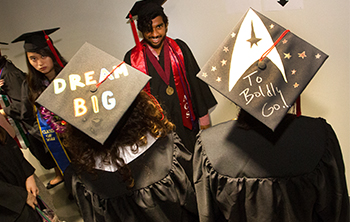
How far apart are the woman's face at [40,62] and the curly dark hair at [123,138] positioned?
3.61ft

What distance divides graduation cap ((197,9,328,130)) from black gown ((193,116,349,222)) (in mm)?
102

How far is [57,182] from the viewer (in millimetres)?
2742

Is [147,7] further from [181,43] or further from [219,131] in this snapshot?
[219,131]

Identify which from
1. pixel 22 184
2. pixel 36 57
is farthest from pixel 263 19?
pixel 36 57

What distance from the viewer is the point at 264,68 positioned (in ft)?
3.17

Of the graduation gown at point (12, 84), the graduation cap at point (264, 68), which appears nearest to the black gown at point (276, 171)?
the graduation cap at point (264, 68)

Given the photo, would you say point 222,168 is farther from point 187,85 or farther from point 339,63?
point 339,63

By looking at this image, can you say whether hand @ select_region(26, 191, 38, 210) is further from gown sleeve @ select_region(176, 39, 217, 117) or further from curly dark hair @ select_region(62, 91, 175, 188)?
gown sleeve @ select_region(176, 39, 217, 117)

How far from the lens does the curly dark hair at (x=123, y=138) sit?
1.03 m

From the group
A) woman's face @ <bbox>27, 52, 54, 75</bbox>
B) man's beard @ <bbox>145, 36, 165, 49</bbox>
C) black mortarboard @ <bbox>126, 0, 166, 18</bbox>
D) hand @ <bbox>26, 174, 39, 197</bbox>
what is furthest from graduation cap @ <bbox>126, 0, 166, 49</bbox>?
hand @ <bbox>26, 174, 39, 197</bbox>

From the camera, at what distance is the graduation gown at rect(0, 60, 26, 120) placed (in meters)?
2.36

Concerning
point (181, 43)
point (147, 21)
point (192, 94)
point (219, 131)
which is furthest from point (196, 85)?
point (219, 131)

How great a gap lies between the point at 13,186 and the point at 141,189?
83cm

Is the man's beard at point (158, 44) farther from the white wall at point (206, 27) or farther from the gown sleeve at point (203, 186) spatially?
the gown sleeve at point (203, 186)
